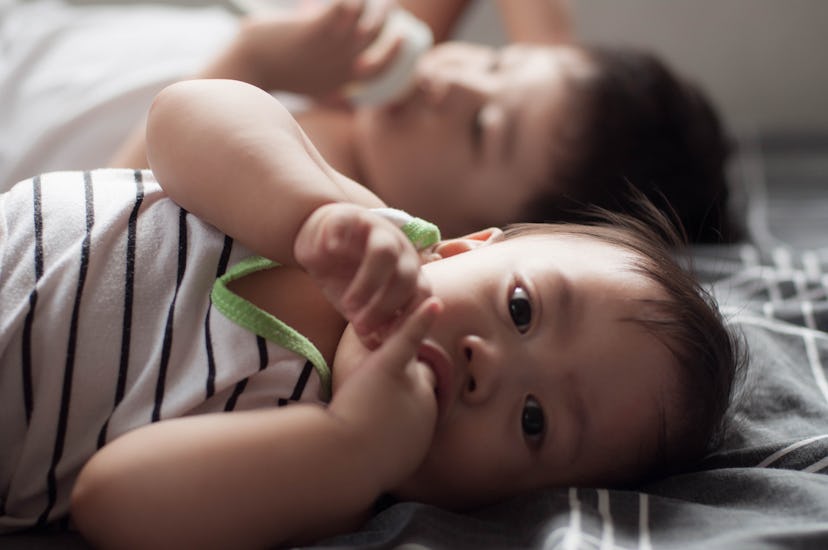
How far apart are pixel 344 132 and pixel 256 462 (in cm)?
88

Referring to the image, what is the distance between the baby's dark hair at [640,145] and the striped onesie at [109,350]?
62 centimetres

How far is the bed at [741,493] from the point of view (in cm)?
61

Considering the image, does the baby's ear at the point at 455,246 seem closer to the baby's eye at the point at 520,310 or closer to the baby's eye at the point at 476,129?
the baby's eye at the point at 520,310

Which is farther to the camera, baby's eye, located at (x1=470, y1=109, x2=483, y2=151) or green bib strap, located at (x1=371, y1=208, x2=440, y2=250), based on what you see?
baby's eye, located at (x1=470, y1=109, x2=483, y2=151)

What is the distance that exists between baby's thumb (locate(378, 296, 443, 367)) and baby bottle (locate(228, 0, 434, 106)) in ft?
2.38

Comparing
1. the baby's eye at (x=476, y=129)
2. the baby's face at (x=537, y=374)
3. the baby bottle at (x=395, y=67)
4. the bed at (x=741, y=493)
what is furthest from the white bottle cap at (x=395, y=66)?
the baby's face at (x=537, y=374)

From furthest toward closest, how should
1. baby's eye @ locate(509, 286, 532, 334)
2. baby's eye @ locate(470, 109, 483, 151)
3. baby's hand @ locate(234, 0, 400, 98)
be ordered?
baby's eye @ locate(470, 109, 483, 151) < baby's hand @ locate(234, 0, 400, 98) < baby's eye @ locate(509, 286, 532, 334)

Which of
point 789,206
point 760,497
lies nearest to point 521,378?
point 760,497

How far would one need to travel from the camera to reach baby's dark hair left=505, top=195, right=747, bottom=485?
709 mm

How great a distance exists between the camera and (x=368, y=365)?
0.62 m

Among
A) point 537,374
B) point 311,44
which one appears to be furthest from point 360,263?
point 311,44

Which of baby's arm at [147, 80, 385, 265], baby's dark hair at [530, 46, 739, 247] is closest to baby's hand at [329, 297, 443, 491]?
baby's arm at [147, 80, 385, 265]

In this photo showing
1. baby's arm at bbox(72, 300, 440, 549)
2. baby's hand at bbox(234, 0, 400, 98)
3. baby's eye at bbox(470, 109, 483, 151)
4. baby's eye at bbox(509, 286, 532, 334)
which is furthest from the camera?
baby's eye at bbox(470, 109, 483, 151)

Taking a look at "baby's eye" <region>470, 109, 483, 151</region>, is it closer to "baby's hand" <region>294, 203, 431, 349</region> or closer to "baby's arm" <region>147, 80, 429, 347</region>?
"baby's arm" <region>147, 80, 429, 347</region>
